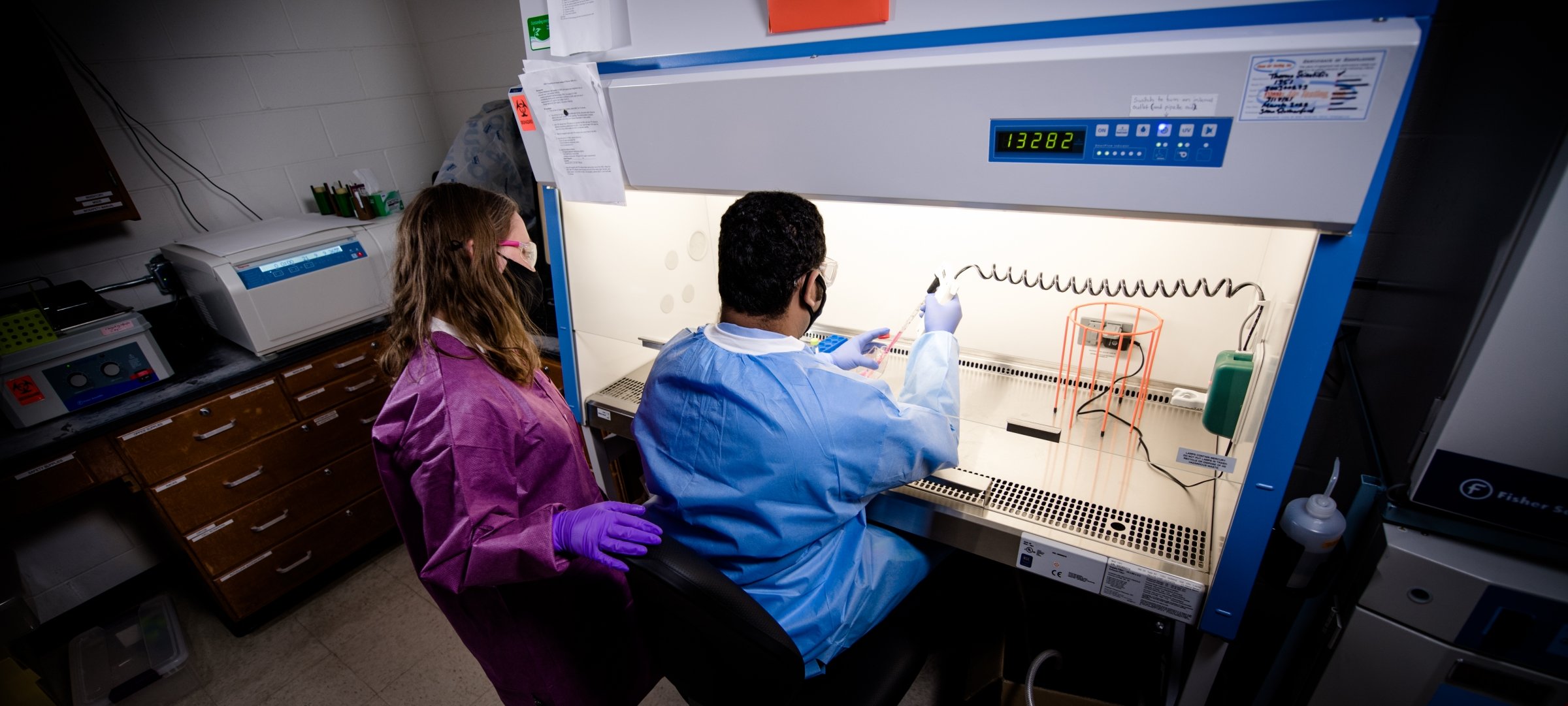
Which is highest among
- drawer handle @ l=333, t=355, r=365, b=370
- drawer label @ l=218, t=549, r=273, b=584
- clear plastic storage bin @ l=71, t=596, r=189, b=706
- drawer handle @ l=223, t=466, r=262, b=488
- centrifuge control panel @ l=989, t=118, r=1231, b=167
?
centrifuge control panel @ l=989, t=118, r=1231, b=167

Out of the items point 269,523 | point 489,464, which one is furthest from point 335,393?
point 489,464

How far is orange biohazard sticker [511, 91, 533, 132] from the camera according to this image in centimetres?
134

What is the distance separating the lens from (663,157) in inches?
47.8

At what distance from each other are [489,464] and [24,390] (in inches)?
62.3

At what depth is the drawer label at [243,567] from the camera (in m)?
2.07

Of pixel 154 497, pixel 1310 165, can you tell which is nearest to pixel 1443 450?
pixel 1310 165

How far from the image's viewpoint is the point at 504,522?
Result: 1.18 metres

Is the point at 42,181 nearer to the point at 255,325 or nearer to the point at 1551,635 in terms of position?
the point at 255,325

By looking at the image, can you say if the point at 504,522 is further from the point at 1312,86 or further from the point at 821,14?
the point at 1312,86

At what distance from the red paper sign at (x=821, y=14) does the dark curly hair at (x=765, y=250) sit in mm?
280

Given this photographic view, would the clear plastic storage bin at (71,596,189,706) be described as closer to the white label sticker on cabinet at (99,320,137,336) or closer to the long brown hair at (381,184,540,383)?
the white label sticker on cabinet at (99,320,137,336)

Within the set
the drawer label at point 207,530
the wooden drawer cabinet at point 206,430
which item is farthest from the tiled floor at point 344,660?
the wooden drawer cabinet at point 206,430

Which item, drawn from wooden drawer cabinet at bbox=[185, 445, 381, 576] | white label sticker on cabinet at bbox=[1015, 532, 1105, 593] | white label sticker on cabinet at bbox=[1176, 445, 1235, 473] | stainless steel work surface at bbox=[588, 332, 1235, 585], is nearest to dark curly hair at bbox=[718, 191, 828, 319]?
stainless steel work surface at bbox=[588, 332, 1235, 585]

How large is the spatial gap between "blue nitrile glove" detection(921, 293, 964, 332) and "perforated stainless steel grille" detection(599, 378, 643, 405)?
0.81 m
